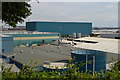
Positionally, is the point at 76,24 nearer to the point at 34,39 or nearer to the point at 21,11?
the point at 34,39

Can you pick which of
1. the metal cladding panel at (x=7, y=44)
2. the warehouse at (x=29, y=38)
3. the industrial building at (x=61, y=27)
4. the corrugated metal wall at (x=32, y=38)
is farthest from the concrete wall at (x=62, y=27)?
the metal cladding panel at (x=7, y=44)

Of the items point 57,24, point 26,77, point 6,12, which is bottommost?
point 26,77

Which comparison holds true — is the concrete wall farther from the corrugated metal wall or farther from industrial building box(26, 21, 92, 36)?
the corrugated metal wall

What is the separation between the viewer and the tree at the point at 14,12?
4219 mm

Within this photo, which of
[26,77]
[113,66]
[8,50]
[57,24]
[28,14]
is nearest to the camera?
[26,77]

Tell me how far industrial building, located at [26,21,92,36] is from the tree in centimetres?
3644

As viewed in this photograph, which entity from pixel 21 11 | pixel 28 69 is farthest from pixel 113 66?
pixel 21 11

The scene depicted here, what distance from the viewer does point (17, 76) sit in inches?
121

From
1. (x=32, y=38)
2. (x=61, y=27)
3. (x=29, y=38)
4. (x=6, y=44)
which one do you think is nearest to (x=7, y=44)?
(x=6, y=44)

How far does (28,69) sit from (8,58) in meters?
10.2

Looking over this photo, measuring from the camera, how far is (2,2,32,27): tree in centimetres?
422

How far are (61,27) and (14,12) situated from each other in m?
40.3

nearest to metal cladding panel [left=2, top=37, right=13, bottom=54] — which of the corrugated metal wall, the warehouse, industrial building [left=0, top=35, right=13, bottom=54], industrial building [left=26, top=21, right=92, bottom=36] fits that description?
industrial building [left=0, top=35, right=13, bottom=54]

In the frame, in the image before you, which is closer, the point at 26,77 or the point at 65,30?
the point at 26,77
